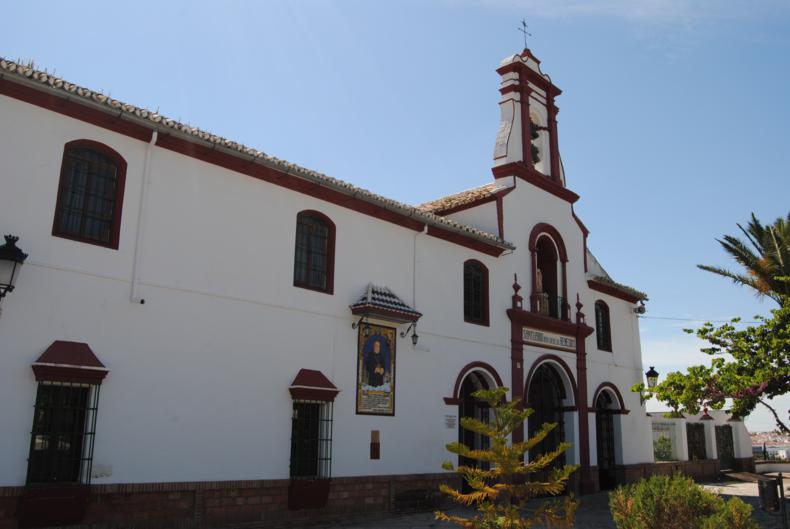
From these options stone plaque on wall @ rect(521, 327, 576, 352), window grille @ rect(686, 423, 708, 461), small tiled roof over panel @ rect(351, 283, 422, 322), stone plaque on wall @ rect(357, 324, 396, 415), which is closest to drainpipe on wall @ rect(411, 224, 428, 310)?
small tiled roof over panel @ rect(351, 283, 422, 322)

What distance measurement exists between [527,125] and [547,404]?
305 inches

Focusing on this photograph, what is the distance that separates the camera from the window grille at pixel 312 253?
1351 centimetres

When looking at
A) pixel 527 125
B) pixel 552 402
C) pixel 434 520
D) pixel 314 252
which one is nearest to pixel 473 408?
pixel 552 402

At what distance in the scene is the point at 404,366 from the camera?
14.8 meters

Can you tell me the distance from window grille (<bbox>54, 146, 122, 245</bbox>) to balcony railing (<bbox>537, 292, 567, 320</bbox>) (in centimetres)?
1153

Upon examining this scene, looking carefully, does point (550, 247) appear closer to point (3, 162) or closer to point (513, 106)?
point (513, 106)

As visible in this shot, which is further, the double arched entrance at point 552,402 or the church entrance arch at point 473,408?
the double arched entrance at point 552,402

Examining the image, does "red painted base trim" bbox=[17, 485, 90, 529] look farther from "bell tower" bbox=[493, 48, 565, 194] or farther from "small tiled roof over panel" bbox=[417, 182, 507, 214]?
"bell tower" bbox=[493, 48, 565, 194]

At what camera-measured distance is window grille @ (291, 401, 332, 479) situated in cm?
1278

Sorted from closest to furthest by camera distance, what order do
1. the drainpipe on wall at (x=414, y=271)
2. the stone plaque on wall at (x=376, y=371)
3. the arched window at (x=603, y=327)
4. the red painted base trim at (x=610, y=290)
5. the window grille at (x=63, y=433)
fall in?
the window grille at (x=63, y=433), the stone plaque on wall at (x=376, y=371), the drainpipe on wall at (x=414, y=271), the red painted base trim at (x=610, y=290), the arched window at (x=603, y=327)

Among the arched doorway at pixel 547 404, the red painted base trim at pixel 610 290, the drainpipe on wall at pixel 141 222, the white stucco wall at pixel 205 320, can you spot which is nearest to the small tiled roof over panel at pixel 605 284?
the red painted base trim at pixel 610 290

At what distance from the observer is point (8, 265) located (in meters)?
9.38

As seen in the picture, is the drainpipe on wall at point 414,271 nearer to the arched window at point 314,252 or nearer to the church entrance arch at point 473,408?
the arched window at point 314,252

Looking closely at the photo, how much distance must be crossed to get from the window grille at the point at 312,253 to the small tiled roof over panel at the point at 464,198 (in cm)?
441
